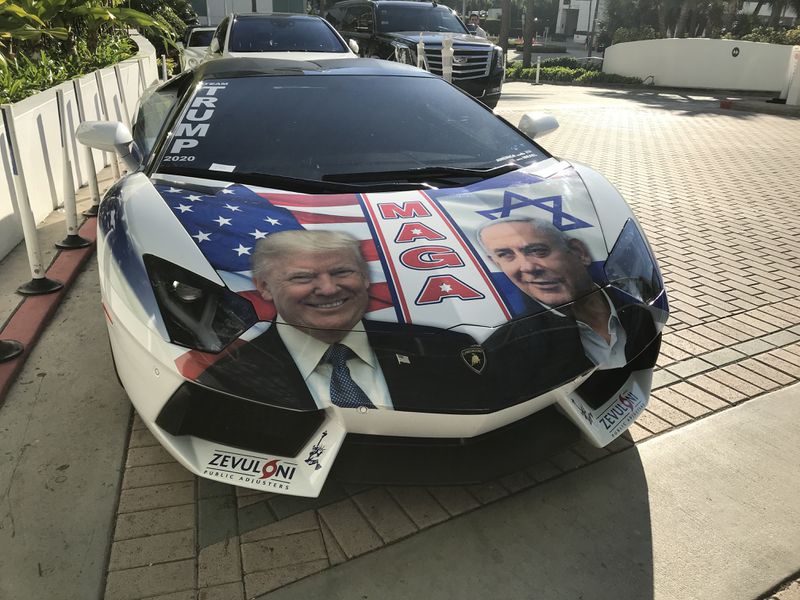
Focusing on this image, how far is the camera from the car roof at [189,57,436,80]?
11.5 ft

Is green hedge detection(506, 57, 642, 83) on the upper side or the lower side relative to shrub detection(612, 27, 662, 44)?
lower

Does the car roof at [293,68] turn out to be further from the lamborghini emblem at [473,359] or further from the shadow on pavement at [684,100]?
the shadow on pavement at [684,100]

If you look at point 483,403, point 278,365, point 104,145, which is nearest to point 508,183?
point 483,403

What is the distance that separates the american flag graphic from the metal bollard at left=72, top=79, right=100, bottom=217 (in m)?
3.01

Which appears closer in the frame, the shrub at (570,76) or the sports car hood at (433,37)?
the sports car hood at (433,37)

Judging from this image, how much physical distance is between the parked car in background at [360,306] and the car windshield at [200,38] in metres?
10.6

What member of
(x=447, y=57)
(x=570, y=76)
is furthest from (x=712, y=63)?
(x=447, y=57)

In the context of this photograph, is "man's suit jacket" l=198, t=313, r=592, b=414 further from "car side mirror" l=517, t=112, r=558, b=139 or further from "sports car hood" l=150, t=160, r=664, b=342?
"car side mirror" l=517, t=112, r=558, b=139

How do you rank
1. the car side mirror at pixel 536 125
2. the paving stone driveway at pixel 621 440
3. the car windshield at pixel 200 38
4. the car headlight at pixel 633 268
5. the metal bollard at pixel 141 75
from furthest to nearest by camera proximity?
the car windshield at pixel 200 38 < the metal bollard at pixel 141 75 < the car side mirror at pixel 536 125 < the car headlight at pixel 633 268 < the paving stone driveway at pixel 621 440

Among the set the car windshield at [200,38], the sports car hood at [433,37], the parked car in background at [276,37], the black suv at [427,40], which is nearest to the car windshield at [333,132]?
the parked car in background at [276,37]

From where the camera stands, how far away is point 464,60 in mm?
10930

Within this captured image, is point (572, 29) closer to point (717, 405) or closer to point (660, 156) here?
point (660, 156)

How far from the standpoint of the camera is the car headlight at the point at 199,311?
204 cm

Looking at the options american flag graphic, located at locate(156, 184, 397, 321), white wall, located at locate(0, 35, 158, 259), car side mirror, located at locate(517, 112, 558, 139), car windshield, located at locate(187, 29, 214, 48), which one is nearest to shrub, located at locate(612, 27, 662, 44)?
car windshield, located at locate(187, 29, 214, 48)
